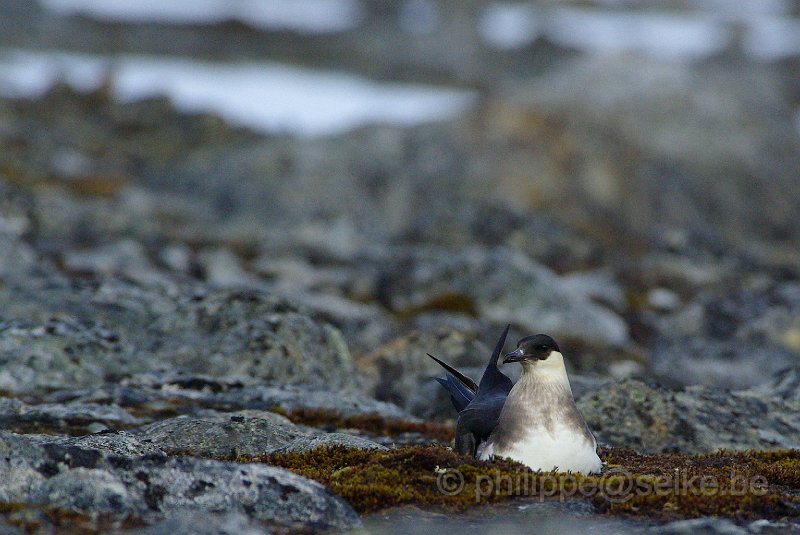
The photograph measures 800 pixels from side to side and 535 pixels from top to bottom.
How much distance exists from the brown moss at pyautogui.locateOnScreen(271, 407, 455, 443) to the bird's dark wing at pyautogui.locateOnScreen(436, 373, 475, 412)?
1875 mm

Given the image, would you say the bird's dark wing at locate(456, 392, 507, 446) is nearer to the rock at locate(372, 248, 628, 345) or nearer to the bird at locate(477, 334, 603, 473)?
the bird at locate(477, 334, 603, 473)

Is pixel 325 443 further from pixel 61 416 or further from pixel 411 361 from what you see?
pixel 411 361

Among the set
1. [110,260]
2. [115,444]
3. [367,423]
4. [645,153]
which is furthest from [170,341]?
[645,153]

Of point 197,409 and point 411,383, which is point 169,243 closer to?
point 411,383

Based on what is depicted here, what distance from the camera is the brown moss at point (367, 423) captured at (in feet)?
58.9

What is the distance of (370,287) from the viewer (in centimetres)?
3684

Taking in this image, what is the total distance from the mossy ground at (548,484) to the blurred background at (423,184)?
6429mm

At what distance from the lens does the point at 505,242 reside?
160 feet

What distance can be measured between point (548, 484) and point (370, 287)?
25.2 metres

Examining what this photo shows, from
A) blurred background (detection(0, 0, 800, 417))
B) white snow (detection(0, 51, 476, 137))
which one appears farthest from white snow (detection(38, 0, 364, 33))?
white snow (detection(0, 51, 476, 137))

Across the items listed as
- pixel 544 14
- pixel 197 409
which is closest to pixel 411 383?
pixel 197 409

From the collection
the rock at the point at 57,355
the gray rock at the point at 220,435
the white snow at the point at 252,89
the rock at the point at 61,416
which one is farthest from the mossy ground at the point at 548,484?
the white snow at the point at 252,89

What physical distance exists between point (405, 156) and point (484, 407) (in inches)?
1841

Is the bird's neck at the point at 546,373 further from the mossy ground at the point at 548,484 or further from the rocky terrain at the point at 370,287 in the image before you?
the rocky terrain at the point at 370,287
